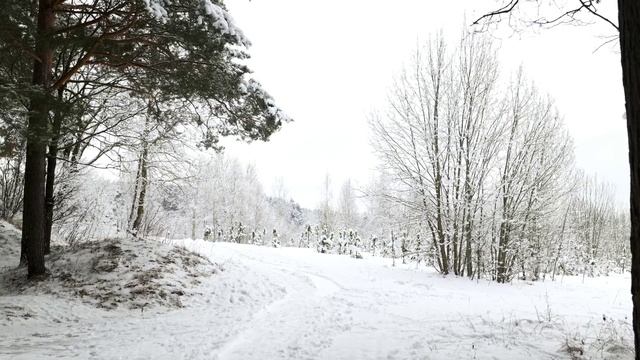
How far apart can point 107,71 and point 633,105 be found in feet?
28.5

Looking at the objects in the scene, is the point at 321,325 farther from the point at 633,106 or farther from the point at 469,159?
the point at 469,159

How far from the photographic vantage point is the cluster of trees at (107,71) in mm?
6125

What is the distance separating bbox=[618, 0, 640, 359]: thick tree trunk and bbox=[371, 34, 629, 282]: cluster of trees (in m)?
7.79

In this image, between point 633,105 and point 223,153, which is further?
point 223,153

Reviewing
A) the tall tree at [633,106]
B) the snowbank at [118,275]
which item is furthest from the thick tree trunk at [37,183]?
the tall tree at [633,106]

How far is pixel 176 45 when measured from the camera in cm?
714

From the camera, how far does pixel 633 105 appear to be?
268cm

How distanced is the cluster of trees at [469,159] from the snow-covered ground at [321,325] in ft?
7.93

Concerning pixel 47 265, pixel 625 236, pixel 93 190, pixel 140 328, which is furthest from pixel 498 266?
pixel 625 236

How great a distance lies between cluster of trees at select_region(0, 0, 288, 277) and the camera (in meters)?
6.12

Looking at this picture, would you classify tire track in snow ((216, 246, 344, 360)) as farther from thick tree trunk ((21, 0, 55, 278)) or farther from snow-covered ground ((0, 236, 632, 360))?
thick tree trunk ((21, 0, 55, 278))

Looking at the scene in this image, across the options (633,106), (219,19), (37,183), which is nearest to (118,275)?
(37,183)

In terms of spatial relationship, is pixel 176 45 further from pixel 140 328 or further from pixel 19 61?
pixel 140 328

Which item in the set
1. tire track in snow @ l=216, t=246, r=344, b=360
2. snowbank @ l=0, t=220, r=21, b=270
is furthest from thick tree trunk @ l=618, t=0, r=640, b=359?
snowbank @ l=0, t=220, r=21, b=270
